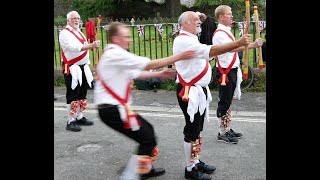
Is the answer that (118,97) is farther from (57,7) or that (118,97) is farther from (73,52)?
(57,7)

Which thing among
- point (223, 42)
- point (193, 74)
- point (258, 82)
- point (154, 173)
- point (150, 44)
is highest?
point (150, 44)

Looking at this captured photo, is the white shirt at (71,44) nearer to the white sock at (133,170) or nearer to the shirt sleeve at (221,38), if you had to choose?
the shirt sleeve at (221,38)

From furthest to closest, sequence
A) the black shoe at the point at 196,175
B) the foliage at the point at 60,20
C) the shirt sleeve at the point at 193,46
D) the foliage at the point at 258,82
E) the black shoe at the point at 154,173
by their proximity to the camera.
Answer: the foliage at the point at 60,20, the foliage at the point at 258,82, the black shoe at the point at 154,173, the black shoe at the point at 196,175, the shirt sleeve at the point at 193,46

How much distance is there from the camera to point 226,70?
18.7ft

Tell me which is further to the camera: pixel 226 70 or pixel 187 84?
pixel 226 70

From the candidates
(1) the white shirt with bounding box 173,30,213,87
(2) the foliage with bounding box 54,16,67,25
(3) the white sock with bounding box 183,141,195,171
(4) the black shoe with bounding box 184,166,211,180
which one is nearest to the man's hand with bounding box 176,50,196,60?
(1) the white shirt with bounding box 173,30,213,87

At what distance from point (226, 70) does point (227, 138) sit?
1013mm

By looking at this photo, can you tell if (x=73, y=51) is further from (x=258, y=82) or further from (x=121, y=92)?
(x=258, y=82)

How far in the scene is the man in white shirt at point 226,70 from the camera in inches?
217

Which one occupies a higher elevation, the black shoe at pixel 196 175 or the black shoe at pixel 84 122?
the black shoe at pixel 84 122

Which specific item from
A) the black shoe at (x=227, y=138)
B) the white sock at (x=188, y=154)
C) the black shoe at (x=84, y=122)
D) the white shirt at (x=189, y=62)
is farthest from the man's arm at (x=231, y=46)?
the black shoe at (x=84, y=122)

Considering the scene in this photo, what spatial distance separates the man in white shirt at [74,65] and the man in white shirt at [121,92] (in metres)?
2.36

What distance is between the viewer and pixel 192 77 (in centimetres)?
461

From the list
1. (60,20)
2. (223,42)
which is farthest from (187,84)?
(60,20)
